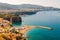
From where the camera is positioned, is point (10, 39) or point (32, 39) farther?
point (32, 39)

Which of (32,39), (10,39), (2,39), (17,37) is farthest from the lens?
(32,39)

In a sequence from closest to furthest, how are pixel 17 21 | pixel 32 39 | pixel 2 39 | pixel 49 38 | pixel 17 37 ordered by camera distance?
pixel 2 39
pixel 17 37
pixel 32 39
pixel 49 38
pixel 17 21

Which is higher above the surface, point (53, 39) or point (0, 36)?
point (0, 36)

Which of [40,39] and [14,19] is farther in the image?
[14,19]

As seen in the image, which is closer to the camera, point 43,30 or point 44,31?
point 44,31

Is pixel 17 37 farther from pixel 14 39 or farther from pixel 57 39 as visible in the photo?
Result: pixel 57 39

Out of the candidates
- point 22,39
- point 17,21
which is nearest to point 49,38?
point 22,39

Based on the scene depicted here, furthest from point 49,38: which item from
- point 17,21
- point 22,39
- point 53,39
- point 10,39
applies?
point 17,21

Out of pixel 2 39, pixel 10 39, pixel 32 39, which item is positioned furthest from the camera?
pixel 32 39

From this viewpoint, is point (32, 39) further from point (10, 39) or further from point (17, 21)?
point (17, 21)
